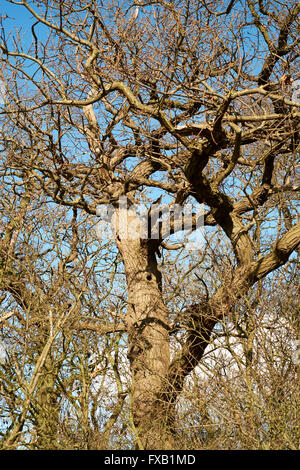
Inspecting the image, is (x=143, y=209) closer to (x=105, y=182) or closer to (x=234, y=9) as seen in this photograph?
(x=105, y=182)

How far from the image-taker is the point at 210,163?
9.82m

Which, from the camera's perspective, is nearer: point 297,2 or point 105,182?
point 297,2

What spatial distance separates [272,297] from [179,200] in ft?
A: 6.97

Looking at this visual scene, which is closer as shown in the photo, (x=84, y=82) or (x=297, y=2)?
(x=297, y=2)

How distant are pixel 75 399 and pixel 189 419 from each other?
1.45 m

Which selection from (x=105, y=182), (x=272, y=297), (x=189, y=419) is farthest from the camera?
(x=105, y=182)

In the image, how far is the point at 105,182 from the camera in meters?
9.41

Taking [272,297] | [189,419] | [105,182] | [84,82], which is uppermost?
[84,82]

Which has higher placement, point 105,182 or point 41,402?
point 105,182
